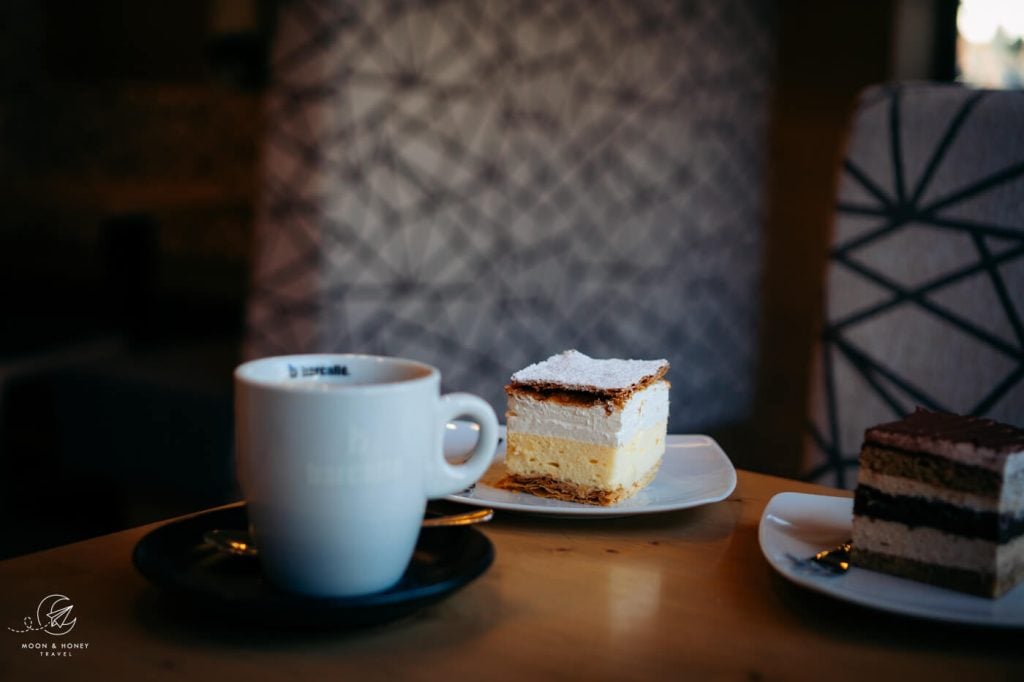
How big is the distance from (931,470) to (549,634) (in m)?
0.28

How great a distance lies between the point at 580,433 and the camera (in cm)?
80

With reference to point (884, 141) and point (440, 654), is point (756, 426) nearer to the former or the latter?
point (884, 141)

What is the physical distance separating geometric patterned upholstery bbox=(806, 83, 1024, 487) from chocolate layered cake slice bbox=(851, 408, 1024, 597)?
0.76 m

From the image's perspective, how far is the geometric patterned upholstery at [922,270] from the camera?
135 centimetres

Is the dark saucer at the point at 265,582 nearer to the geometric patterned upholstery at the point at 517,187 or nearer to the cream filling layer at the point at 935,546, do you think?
the cream filling layer at the point at 935,546

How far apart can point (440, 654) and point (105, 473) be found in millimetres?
2526

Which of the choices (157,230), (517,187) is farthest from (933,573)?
(157,230)

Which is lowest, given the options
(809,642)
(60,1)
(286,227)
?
(809,642)

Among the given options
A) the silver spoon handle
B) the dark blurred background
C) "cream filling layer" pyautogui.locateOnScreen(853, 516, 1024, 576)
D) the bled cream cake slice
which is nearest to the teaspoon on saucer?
the silver spoon handle

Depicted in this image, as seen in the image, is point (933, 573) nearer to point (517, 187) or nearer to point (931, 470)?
point (931, 470)

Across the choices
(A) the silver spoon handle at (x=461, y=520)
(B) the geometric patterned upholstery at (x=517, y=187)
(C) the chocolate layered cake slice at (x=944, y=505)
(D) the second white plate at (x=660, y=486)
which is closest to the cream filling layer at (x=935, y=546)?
(C) the chocolate layered cake slice at (x=944, y=505)

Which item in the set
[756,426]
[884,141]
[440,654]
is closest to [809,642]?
[440,654]

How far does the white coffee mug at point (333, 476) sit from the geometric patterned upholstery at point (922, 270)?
3.41 feet

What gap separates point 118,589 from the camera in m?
0.60
